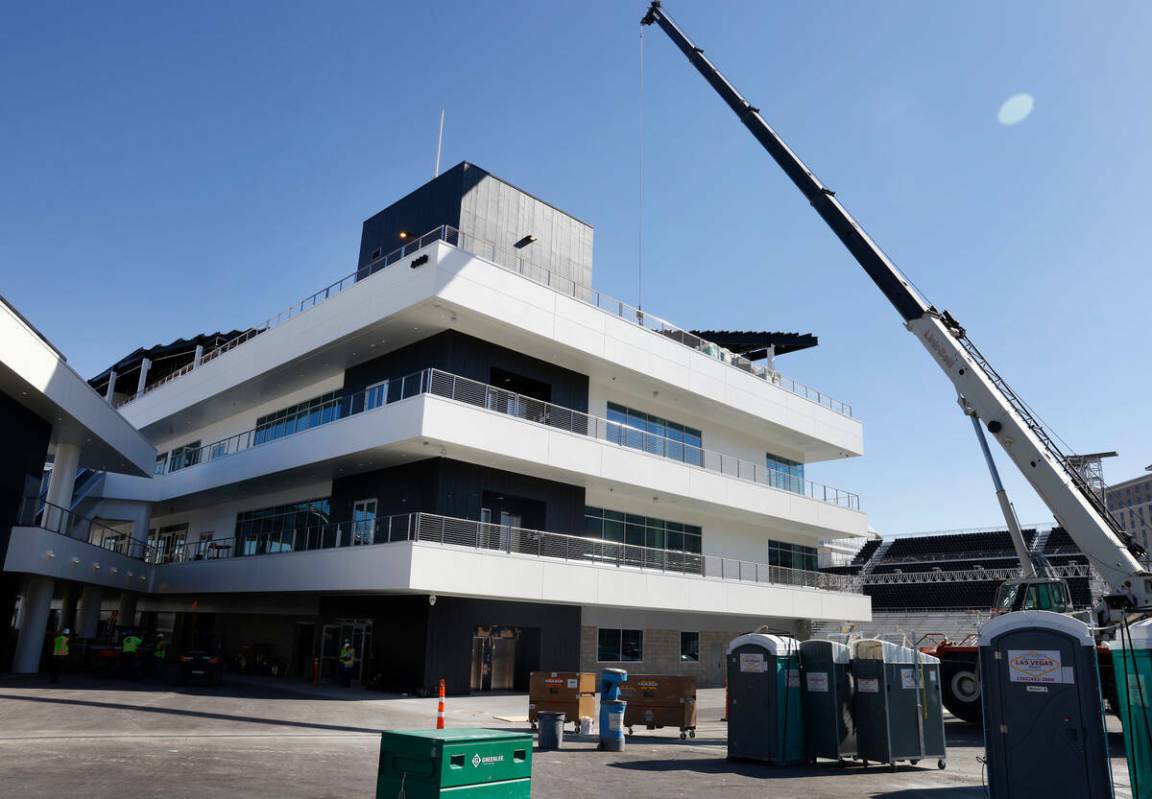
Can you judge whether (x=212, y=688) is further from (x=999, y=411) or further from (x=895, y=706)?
(x=999, y=411)

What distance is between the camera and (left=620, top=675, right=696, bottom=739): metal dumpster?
18250mm

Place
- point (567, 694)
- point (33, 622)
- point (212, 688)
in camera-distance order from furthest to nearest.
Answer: point (33, 622)
point (212, 688)
point (567, 694)

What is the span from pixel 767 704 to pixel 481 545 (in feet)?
43.6

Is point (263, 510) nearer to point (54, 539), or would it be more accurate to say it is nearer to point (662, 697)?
point (54, 539)

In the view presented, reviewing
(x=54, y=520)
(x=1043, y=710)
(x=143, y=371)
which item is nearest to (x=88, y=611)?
(x=54, y=520)

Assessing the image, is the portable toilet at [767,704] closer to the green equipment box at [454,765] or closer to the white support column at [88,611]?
the green equipment box at [454,765]

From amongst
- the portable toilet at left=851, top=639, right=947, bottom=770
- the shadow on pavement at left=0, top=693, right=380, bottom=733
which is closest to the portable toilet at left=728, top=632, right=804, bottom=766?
the portable toilet at left=851, top=639, right=947, bottom=770

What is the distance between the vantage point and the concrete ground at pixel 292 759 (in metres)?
10.6

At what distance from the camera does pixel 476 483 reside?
28.1m

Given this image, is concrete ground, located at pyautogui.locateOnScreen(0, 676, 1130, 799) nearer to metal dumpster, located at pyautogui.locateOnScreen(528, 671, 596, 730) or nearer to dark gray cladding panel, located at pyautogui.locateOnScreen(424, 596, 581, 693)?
metal dumpster, located at pyautogui.locateOnScreen(528, 671, 596, 730)

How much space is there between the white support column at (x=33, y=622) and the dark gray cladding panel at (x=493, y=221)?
17204 millimetres

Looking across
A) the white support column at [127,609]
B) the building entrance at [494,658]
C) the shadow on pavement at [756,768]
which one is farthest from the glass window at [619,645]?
the white support column at [127,609]

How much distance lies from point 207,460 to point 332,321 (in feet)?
38.8

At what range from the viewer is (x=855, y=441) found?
→ 42.8 meters
